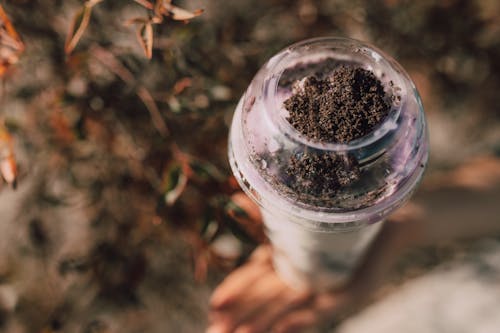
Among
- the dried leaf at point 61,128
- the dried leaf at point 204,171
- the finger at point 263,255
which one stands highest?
the dried leaf at point 204,171

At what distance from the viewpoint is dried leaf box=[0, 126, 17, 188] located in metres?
0.96

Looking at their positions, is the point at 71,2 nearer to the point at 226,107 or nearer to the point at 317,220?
the point at 226,107

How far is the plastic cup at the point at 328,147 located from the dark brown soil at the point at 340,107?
0.01 metres

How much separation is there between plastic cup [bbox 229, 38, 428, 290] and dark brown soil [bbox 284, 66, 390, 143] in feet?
0.04

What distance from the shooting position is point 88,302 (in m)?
1.54

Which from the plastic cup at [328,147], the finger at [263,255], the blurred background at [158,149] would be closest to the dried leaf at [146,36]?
the blurred background at [158,149]

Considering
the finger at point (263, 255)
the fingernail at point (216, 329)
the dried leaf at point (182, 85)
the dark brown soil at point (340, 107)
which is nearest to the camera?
the dark brown soil at point (340, 107)

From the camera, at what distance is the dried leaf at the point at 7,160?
0.96 metres

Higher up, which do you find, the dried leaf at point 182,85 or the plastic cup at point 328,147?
the plastic cup at point 328,147

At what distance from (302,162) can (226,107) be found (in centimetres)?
46

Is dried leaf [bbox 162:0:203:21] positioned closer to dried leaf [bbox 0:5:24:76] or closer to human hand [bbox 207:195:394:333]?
dried leaf [bbox 0:5:24:76]

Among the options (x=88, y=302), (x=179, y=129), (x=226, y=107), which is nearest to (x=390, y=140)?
(x=226, y=107)

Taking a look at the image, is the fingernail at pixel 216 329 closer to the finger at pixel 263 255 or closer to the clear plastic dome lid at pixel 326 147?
the finger at pixel 263 255

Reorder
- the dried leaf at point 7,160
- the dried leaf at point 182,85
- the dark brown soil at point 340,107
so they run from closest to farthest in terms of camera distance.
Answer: the dark brown soil at point 340,107 < the dried leaf at point 7,160 < the dried leaf at point 182,85
